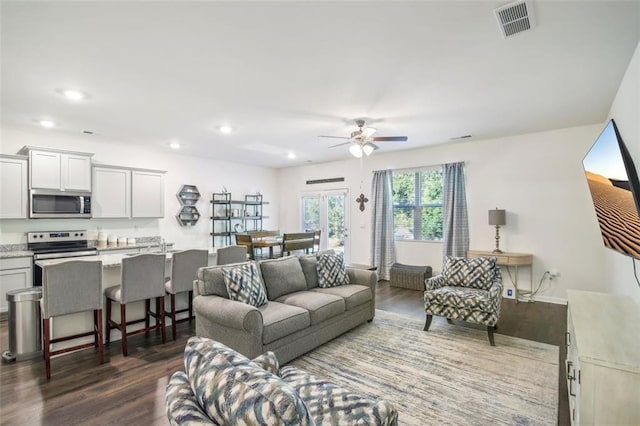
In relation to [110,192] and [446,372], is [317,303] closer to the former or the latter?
[446,372]

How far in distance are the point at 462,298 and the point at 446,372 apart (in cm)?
96

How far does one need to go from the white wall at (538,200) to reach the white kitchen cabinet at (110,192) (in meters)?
5.31

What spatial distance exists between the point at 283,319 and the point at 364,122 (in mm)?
2760

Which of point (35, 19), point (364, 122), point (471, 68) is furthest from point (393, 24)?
point (35, 19)

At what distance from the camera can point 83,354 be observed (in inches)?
122

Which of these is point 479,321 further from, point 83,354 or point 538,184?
point 83,354

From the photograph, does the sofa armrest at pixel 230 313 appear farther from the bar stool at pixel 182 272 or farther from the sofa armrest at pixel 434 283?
the sofa armrest at pixel 434 283

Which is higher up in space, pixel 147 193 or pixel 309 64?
pixel 309 64

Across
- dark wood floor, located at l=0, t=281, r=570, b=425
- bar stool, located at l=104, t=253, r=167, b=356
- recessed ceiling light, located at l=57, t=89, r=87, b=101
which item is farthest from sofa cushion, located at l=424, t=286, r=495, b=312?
recessed ceiling light, located at l=57, t=89, r=87, b=101

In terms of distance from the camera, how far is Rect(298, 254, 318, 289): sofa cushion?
3920mm

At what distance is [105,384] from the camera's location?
2547 mm

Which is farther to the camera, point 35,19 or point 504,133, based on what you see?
point 504,133

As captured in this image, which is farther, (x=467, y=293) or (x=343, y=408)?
(x=467, y=293)

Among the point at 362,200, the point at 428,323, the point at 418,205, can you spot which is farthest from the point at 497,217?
the point at 362,200
